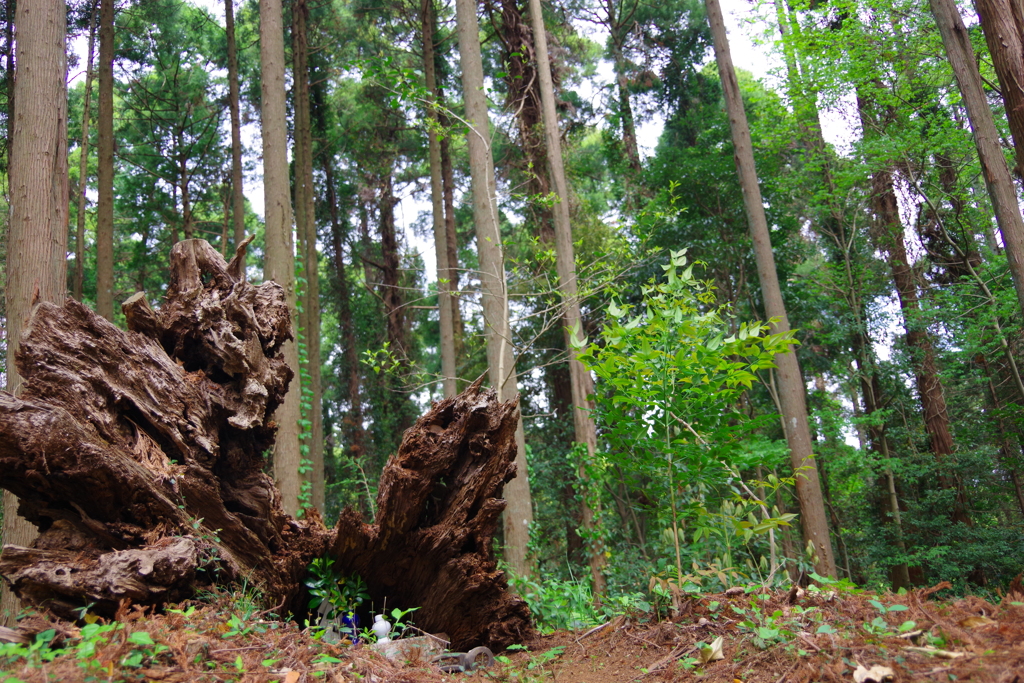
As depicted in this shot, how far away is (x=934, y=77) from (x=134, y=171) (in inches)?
782

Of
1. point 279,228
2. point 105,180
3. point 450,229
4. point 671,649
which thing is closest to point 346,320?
point 450,229

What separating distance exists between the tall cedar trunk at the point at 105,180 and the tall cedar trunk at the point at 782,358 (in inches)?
408

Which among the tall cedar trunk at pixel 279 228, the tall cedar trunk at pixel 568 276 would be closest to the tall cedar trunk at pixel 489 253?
the tall cedar trunk at pixel 568 276

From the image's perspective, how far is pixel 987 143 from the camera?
18.4ft

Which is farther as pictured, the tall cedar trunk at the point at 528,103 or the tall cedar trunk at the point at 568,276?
the tall cedar trunk at the point at 528,103

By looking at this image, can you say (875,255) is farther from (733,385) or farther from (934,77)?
(733,385)

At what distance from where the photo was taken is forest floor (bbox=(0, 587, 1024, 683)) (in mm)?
2404

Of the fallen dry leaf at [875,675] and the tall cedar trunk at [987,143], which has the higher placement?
the tall cedar trunk at [987,143]

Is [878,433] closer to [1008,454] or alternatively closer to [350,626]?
[1008,454]

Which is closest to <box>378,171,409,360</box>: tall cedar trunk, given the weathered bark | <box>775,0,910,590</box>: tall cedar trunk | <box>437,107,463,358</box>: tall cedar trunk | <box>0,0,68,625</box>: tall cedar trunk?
<box>437,107,463,358</box>: tall cedar trunk

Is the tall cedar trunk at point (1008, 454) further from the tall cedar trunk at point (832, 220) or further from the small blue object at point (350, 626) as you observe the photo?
the small blue object at point (350, 626)

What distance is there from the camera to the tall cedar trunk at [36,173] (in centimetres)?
570

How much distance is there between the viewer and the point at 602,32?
18.5 meters

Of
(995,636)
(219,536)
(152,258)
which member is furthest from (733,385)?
(152,258)
